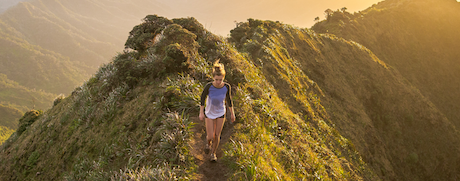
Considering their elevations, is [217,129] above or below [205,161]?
above

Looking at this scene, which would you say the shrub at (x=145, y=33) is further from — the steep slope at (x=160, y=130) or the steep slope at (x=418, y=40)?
the steep slope at (x=418, y=40)

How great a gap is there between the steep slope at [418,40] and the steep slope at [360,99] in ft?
46.2

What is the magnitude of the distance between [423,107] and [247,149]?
29.0 m

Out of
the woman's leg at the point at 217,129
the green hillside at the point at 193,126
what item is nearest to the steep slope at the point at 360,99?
the green hillside at the point at 193,126

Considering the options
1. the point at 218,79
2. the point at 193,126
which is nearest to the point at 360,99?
the point at 193,126

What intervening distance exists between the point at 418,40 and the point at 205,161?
60835 millimetres

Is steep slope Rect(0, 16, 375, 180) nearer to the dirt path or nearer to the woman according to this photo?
the dirt path

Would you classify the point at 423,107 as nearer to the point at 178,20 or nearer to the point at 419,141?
the point at 419,141

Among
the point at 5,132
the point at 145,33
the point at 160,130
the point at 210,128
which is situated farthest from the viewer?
the point at 5,132

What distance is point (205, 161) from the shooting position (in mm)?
5613

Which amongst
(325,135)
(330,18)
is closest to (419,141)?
(325,135)

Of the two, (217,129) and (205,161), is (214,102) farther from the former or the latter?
(205,161)

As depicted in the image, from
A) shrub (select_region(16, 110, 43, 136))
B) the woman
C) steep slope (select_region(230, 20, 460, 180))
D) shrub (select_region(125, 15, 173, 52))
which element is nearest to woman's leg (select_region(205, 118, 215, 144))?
the woman

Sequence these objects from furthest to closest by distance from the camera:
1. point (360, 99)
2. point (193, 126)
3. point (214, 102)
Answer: point (360, 99), point (193, 126), point (214, 102)
